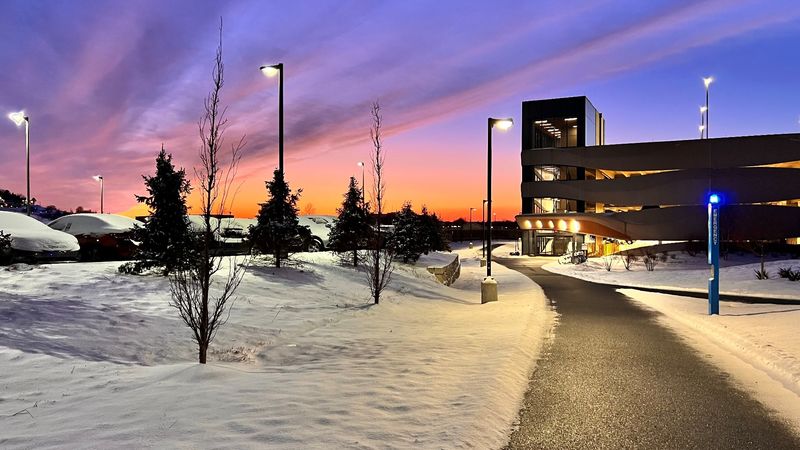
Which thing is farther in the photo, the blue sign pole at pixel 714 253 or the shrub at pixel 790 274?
the shrub at pixel 790 274

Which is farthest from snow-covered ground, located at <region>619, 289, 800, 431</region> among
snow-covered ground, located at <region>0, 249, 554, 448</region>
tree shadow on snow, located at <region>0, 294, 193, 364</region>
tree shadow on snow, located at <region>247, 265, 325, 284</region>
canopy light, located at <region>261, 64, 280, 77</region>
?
canopy light, located at <region>261, 64, 280, 77</region>

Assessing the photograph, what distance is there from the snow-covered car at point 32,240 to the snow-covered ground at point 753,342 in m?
13.0

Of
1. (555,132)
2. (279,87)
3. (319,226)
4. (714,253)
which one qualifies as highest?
(555,132)

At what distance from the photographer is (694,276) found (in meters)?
28.2

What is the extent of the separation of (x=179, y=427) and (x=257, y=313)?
656 cm

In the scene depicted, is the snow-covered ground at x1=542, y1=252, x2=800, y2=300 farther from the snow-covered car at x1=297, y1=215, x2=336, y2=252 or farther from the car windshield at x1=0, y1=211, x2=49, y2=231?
the car windshield at x1=0, y1=211, x2=49, y2=231

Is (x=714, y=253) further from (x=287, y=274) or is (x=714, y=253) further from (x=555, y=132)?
(x=555, y=132)

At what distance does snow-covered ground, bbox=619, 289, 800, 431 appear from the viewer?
669cm

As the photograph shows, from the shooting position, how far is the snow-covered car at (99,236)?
17562 millimetres

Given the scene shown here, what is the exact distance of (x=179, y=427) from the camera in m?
4.43

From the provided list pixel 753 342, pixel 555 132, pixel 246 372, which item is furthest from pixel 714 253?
pixel 555 132

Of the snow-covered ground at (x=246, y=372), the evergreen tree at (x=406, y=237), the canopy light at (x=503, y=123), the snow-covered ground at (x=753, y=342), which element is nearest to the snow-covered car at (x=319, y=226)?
the evergreen tree at (x=406, y=237)

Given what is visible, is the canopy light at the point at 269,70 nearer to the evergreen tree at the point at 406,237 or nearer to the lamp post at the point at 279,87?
the lamp post at the point at 279,87

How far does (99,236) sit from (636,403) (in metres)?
17.1
